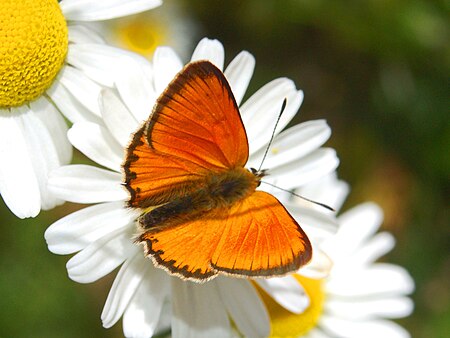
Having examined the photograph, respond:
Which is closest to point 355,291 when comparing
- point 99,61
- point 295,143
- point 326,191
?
point 326,191

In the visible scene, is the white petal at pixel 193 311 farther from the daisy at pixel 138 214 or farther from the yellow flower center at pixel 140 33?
the yellow flower center at pixel 140 33

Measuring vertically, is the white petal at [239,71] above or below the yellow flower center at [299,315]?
above

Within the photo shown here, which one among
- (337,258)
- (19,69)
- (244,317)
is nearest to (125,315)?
(244,317)

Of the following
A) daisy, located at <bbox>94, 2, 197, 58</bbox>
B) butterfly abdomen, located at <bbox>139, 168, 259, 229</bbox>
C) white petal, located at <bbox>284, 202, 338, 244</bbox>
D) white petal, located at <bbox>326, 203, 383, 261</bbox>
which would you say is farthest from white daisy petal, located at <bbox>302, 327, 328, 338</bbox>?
daisy, located at <bbox>94, 2, 197, 58</bbox>

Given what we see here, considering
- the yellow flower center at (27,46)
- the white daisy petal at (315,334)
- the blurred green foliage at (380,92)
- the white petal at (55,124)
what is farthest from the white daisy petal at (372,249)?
the yellow flower center at (27,46)

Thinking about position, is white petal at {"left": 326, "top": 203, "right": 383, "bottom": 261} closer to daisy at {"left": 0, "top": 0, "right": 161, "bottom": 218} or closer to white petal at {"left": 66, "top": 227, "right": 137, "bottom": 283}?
white petal at {"left": 66, "top": 227, "right": 137, "bottom": 283}

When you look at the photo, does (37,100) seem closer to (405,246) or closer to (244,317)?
(244,317)
